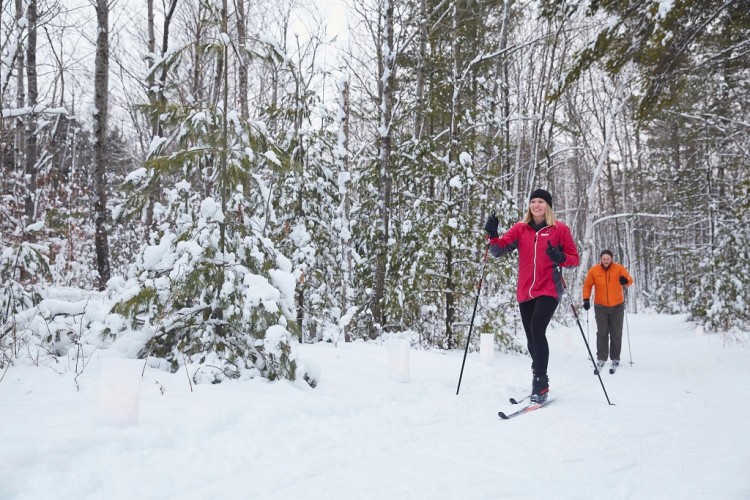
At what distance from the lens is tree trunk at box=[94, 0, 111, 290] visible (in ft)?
25.9

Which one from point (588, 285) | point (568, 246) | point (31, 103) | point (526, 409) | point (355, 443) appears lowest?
point (526, 409)

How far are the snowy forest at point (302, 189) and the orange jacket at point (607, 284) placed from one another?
1.48 metres

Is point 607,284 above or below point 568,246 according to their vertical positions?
below

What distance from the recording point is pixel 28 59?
9500 mm

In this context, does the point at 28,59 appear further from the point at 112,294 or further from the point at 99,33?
the point at 112,294

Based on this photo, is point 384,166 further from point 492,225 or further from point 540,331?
point 540,331

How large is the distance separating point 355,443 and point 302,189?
721cm

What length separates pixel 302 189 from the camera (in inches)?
384

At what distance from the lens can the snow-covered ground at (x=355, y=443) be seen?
2.39 meters

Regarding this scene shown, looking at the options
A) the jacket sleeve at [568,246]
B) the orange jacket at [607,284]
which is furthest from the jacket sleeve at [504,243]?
the orange jacket at [607,284]

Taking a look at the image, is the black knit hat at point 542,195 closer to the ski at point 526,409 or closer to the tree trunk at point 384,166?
the ski at point 526,409

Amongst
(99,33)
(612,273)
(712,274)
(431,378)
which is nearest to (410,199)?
(612,273)

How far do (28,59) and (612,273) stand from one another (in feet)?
39.2

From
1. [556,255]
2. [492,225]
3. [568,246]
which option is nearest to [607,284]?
[568,246]
